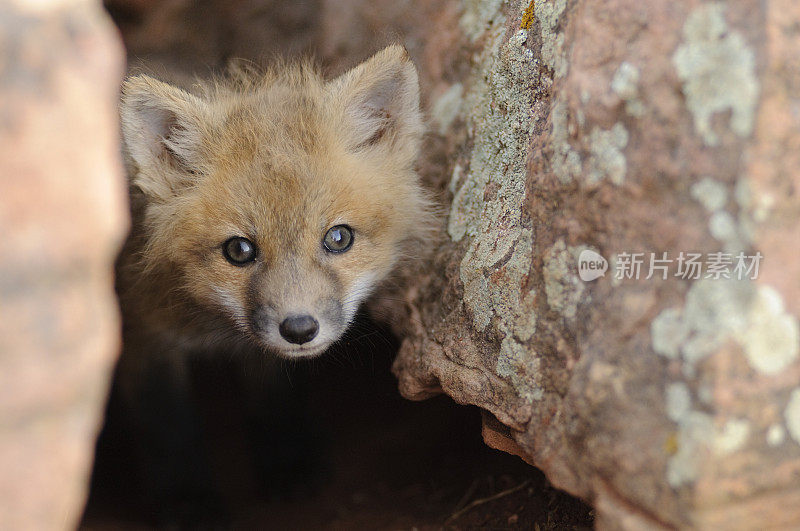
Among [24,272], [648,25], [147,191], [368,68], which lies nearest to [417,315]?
[368,68]

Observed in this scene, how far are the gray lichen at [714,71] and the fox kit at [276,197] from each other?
1275 mm

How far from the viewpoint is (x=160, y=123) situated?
2.63 metres

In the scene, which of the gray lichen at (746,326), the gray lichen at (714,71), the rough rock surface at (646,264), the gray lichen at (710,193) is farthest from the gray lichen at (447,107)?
the gray lichen at (746,326)

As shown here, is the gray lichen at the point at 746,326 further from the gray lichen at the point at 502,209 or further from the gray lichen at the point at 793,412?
the gray lichen at the point at 502,209

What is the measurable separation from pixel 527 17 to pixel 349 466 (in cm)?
259

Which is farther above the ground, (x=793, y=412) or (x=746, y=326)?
(x=746, y=326)

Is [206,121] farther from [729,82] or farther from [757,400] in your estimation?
[757,400]

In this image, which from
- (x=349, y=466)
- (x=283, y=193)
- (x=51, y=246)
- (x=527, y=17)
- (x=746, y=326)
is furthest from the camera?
(x=349, y=466)

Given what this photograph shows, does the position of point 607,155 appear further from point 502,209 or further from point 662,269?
point 502,209

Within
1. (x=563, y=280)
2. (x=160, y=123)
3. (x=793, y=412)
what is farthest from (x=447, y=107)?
(x=793, y=412)

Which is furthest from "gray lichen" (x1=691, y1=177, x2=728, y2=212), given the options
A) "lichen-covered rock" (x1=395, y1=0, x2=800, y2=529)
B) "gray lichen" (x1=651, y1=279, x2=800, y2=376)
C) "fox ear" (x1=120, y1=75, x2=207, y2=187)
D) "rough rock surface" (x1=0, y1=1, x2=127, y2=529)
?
"fox ear" (x1=120, y1=75, x2=207, y2=187)

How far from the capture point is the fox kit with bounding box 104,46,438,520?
8.10 feet

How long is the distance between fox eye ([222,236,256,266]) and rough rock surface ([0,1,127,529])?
1.11 m

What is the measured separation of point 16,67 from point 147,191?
146 centimetres
